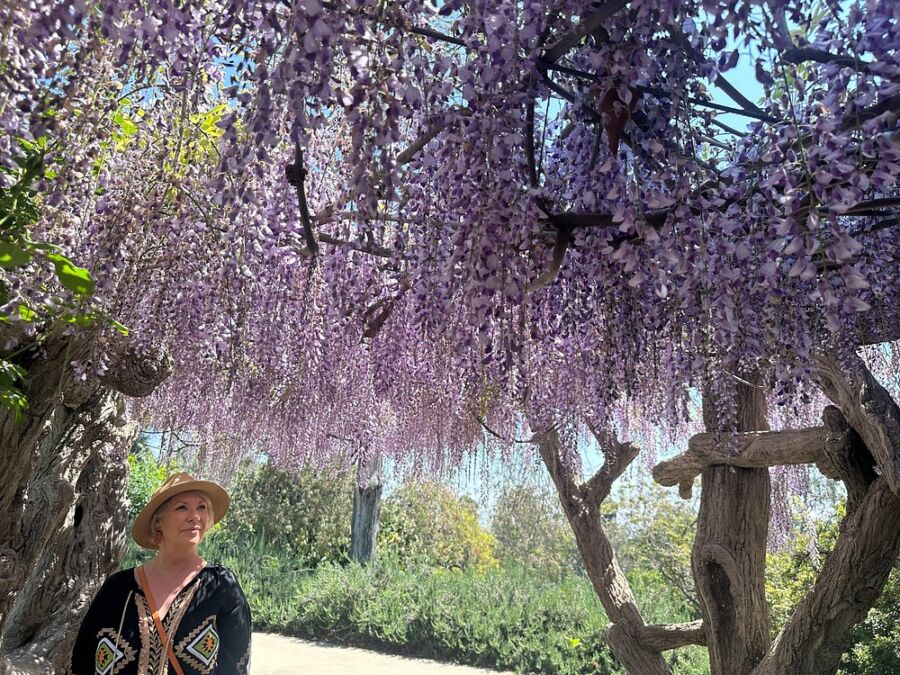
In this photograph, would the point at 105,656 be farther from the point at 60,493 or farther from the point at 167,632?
the point at 60,493

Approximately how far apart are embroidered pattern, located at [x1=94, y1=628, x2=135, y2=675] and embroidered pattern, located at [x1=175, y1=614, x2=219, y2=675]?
141 mm

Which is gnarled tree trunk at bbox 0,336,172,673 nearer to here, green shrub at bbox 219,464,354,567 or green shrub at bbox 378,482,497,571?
green shrub at bbox 219,464,354,567

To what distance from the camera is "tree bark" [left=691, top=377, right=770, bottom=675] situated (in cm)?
467

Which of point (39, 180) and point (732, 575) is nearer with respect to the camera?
point (39, 180)

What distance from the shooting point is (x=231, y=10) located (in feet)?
5.08

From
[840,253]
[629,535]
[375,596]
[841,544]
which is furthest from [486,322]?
[629,535]

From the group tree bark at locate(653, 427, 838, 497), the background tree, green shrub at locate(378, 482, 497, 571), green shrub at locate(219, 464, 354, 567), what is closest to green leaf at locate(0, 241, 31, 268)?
the background tree

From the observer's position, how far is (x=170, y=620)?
8.14 ft

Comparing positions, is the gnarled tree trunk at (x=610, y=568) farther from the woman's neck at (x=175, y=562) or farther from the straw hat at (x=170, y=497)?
the woman's neck at (x=175, y=562)

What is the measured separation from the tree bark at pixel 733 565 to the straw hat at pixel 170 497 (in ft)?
9.31

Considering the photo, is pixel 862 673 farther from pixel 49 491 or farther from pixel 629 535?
pixel 629 535

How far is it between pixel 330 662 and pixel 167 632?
22.2 ft

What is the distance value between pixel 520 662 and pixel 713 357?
21.0 ft

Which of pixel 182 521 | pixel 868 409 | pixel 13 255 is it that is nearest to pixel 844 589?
pixel 868 409
